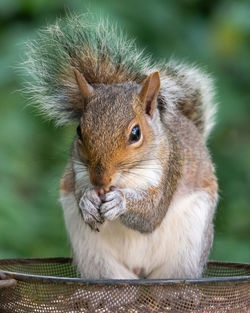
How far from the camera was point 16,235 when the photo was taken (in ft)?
8.17

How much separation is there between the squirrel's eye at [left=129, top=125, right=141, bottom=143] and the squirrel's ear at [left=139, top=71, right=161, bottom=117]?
10 cm

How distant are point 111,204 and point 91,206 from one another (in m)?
0.05

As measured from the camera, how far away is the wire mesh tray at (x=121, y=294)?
129 centimetres

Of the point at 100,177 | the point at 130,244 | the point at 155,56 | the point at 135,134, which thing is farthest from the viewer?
the point at 155,56

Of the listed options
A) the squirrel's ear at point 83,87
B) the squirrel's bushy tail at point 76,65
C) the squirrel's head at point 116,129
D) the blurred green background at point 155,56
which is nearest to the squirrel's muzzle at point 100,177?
the squirrel's head at point 116,129

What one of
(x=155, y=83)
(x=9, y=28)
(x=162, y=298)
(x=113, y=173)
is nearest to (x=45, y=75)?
(x=155, y=83)

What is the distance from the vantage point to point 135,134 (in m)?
1.59

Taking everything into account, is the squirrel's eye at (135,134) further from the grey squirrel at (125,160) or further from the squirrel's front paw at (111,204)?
the squirrel's front paw at (111,204)

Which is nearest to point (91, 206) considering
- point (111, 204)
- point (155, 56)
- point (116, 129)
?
point (111, 204)

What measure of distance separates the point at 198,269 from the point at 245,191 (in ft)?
3.50

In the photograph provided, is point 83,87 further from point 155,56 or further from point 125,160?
point 155,56

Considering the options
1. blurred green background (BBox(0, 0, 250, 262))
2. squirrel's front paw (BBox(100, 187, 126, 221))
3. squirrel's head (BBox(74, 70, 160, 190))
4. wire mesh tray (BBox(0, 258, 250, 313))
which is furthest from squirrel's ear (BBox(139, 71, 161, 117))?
blurred green background (BBox(0, 0, 250, 262))

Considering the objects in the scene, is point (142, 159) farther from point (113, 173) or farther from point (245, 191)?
point (245, 191)

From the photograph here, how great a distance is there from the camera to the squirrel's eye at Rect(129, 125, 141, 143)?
5.18 feet
